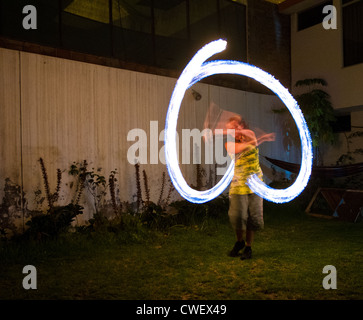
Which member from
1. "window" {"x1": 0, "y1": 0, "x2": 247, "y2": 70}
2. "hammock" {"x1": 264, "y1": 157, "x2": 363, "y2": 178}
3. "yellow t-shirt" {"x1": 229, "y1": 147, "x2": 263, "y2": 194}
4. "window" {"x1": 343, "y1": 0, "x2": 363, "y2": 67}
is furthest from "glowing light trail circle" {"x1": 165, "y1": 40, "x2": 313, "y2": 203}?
"window" {"x1": 343, "y1": 0, "x2": 363, "y2": 67}

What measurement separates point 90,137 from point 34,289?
3.58 metres

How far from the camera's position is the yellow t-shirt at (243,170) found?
5035 mm

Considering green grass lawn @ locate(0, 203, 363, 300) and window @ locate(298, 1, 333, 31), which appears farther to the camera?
window @ locate(298, 1, 333, 31)

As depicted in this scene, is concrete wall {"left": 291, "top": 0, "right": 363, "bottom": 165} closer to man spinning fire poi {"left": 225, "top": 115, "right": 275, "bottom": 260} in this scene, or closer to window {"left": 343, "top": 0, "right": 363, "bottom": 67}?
window {"left": 343, "top": 0, "right": 363, "bottom": 67}

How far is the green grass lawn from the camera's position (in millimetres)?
3861

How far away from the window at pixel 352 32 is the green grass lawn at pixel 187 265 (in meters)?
5.24

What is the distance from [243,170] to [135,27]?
5.02 meters

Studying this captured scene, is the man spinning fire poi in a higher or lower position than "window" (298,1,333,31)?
lower

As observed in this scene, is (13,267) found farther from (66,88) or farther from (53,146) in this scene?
(66,88)

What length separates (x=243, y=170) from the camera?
5.06 m

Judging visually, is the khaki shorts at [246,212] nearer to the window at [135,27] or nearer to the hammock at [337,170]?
the hammock at [337,170]

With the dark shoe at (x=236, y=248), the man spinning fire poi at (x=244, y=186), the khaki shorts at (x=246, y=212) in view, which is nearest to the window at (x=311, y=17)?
the man spinning fire poi at (x=244, y=186)

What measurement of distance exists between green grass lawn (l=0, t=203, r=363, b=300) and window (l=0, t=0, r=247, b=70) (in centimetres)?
398

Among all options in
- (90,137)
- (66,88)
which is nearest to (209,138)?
(90,137)
